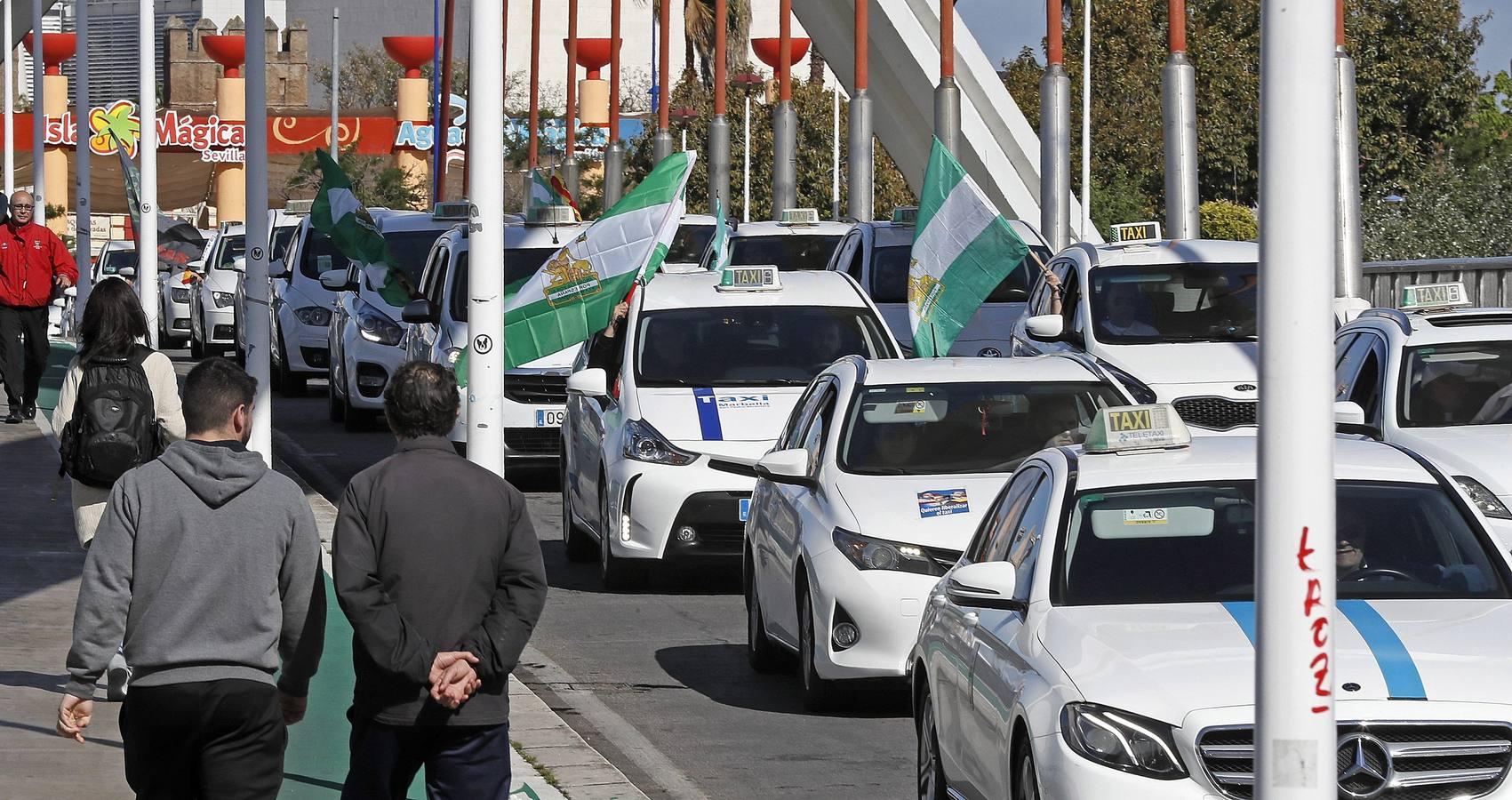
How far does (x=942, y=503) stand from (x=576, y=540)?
514 cm

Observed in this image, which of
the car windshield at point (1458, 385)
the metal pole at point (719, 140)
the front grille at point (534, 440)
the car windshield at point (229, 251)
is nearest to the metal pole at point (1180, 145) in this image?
the front grille at point (534, 440)

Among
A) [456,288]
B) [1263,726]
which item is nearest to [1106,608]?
[1263,726]

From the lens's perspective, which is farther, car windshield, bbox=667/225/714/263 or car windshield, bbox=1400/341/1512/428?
car windshield, bbox=667/225/714/263

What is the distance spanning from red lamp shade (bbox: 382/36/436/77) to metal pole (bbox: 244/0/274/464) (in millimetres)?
→ 52868

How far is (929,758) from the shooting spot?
7.56 m

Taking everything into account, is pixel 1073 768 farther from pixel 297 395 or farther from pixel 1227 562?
pixel 297 395

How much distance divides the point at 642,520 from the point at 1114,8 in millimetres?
51483

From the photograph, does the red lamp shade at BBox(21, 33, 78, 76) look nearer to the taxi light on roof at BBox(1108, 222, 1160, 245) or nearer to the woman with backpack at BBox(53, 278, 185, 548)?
the taxi light on roof at BBox(1108, 222, 1160, 245)

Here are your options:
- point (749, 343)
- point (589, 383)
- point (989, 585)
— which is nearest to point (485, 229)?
point (989, 585)

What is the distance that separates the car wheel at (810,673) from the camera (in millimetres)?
9906

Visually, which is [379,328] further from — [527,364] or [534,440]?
[527,364]

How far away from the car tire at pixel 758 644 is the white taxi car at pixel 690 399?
170 cm

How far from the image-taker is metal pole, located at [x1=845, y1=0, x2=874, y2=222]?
3669 cm

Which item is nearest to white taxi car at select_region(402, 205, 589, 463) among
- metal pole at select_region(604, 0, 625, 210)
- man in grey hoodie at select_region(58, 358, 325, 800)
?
man in grey hoodie at select_region(58, 358, 325, 800)
